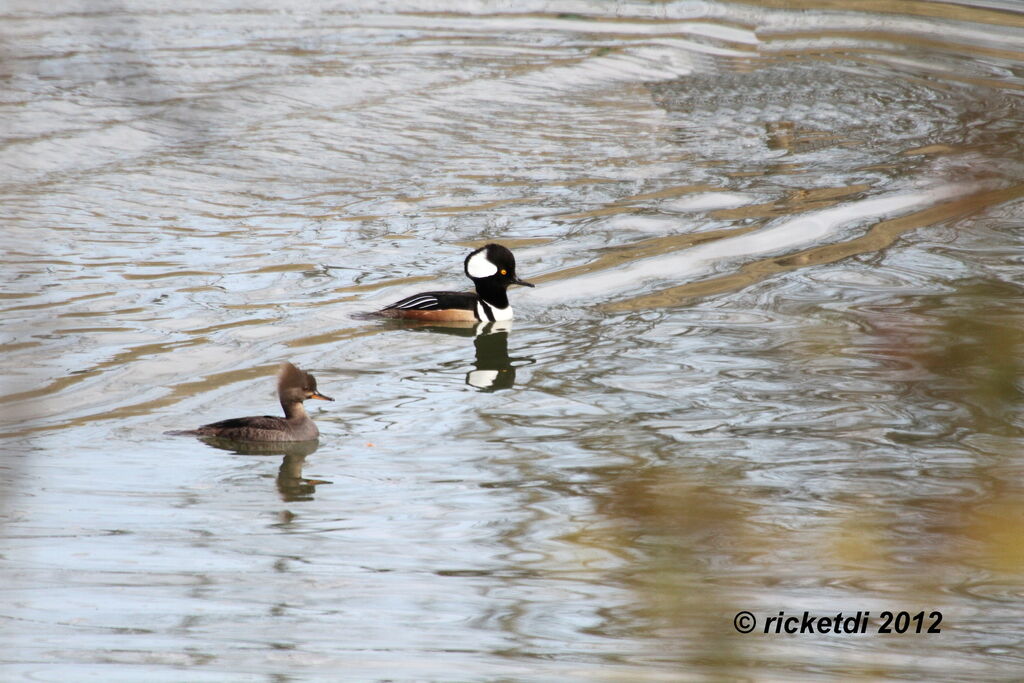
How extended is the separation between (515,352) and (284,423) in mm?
2568

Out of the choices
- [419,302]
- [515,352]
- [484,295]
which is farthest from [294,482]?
[484,295]

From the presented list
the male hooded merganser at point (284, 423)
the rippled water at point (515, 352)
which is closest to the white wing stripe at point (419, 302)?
the rippled water at point (515, 352)

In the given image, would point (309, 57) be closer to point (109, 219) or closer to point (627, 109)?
point (627, 109)

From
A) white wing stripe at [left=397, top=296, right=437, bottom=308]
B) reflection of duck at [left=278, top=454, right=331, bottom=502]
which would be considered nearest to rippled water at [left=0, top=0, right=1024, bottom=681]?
reflection of duck at [left=278, top=454, right=331, bottom=502]

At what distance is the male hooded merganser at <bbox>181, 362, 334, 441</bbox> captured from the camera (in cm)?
712

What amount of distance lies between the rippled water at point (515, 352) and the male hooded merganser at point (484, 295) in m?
0.16

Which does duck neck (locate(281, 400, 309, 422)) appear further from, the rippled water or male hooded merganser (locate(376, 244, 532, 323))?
male hooded merganser (locate(376, 244, 532, 323))

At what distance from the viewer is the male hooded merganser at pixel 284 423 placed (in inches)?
280

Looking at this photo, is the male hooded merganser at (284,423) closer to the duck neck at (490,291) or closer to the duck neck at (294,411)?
Answer: the duck neck at (294,411)

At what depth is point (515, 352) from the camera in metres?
9.38

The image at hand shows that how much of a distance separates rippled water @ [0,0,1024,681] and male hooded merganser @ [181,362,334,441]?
0.15 meters

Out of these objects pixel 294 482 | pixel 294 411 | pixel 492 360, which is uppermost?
pixel 294 411

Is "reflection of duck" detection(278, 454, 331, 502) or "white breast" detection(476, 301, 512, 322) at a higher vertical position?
"reflection of duck" detection(278, 454, 331, 502)

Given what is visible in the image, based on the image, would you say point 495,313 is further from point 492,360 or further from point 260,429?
point 260,429
